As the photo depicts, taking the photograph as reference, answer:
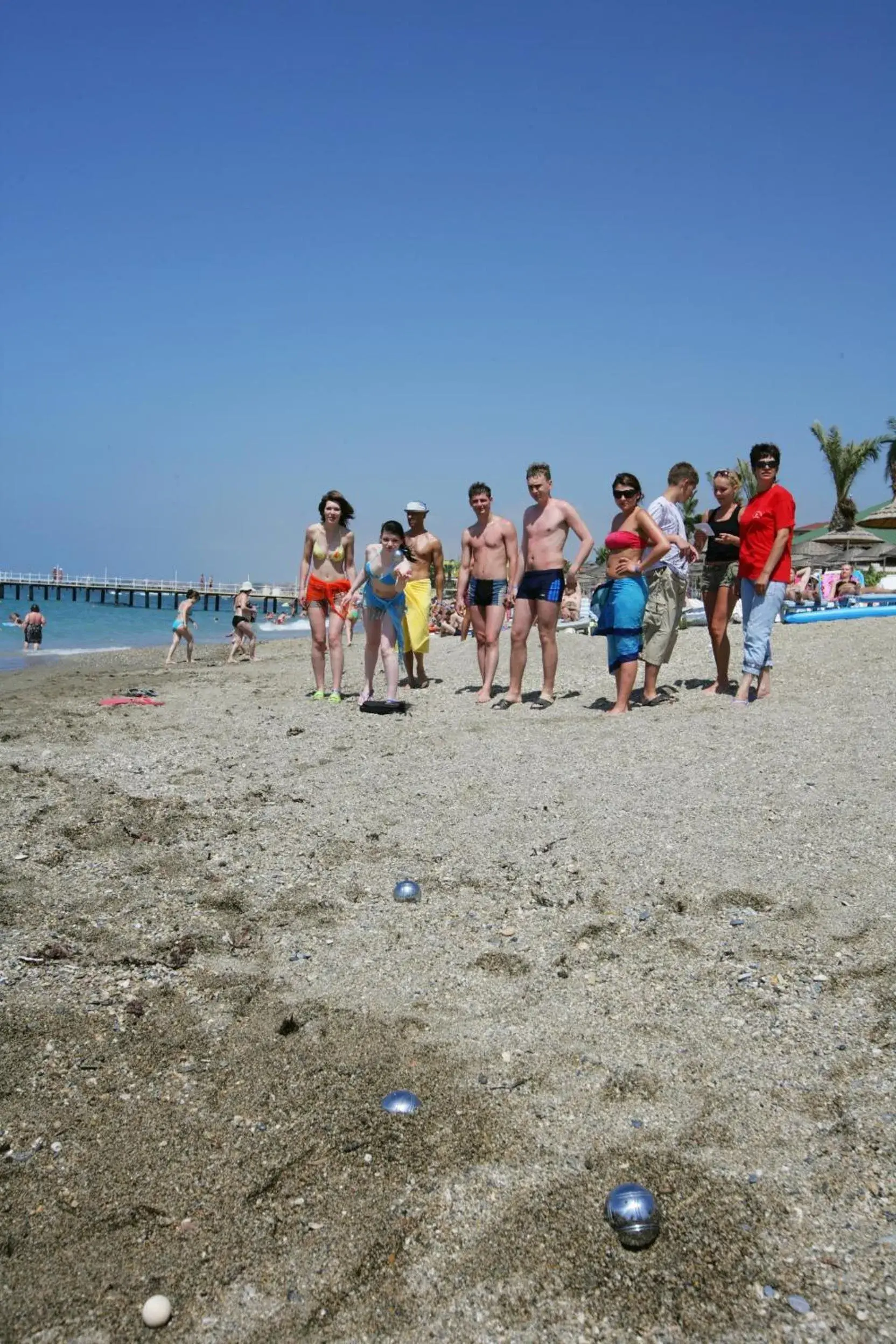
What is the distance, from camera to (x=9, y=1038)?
2668mm

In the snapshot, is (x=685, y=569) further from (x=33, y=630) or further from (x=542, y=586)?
(x=33, y=630)

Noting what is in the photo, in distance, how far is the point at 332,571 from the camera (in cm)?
824

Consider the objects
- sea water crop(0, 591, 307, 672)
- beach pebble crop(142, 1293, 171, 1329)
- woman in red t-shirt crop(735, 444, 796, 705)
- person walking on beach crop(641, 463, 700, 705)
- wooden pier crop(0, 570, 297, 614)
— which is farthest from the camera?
wooden pier crop(0, 570, 297, 614)

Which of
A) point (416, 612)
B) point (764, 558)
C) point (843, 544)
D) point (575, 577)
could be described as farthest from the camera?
point (843, 544)

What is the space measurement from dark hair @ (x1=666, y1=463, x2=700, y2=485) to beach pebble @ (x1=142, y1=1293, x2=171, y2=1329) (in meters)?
6.29

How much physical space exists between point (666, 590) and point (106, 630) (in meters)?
35.3

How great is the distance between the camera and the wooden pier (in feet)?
232

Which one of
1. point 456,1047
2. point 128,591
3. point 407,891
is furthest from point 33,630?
point 128,591

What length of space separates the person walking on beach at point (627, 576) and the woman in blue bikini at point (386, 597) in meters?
1.78

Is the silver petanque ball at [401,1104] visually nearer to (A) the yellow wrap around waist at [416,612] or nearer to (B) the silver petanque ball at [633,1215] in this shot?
(B) the silver petanque ball at [633,1215]

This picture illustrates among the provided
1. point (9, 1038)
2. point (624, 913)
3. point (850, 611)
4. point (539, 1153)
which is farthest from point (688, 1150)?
point (850, 611)

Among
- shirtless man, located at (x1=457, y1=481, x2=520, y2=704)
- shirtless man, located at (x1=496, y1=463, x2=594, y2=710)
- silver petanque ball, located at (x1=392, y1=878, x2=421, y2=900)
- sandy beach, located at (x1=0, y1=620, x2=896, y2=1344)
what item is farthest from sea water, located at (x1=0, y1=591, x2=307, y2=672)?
silver petanque ball, located at (x1=392, y1=878, x2=421, y2=900)

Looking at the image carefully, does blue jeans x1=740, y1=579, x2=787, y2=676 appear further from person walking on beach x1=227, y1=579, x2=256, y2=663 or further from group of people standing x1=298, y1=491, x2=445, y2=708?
person walking on beach x1=227, y1=579, x2=256, y2=663

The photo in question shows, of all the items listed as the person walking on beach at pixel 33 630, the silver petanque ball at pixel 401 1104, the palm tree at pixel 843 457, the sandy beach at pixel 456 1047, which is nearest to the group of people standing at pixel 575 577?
the sandy beach at pixel 456 1047
